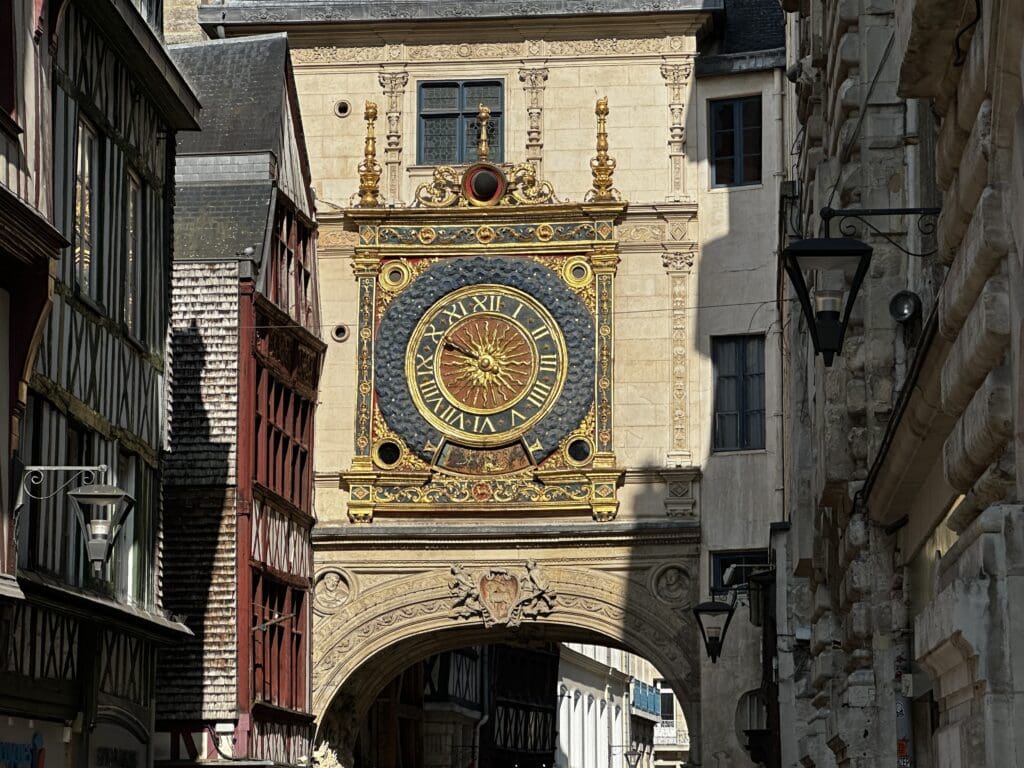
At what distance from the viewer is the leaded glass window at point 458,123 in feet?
89.1

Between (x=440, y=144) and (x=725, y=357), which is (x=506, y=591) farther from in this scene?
(x=440, y=144)

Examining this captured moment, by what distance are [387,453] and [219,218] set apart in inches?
158

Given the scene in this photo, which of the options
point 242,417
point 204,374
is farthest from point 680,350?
point 204,374

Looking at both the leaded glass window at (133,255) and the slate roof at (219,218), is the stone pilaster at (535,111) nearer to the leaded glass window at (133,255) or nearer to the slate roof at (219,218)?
the slate roof at (219,218)

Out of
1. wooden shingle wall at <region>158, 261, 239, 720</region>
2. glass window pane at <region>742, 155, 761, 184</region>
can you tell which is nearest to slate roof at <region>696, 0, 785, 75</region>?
glass window pane at <region>742, 155, 761, 184</region>

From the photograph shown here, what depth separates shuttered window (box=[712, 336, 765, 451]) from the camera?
1024 inches

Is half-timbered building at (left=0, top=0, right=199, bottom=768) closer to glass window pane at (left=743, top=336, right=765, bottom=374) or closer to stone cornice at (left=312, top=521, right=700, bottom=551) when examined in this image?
stone cornice at (left=312, top=521, right=700, bottom=551)

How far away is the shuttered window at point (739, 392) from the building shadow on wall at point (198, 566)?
633 centimetres

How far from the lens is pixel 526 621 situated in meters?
26.3

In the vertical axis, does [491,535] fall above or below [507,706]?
above

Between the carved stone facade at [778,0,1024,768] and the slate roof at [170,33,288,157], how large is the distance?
8159 mm

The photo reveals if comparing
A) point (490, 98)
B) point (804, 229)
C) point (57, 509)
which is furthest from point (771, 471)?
point (57, 509)

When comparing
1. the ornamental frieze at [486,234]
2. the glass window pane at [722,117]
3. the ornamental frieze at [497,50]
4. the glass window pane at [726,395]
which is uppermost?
the ornamental frieze at [497,50]

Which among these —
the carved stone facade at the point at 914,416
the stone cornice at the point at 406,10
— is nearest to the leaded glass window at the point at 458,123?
the stone cornice at the point at 406,10
